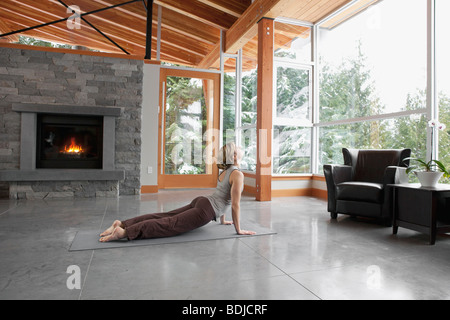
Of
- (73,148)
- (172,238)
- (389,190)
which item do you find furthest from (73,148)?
(389,190)

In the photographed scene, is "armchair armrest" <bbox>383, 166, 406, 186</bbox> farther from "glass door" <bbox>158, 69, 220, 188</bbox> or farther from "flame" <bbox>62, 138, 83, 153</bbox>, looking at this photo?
"flame" <bbox>62, 138, 83, 153</bbox>

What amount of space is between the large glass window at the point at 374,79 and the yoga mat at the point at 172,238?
2.47 metres

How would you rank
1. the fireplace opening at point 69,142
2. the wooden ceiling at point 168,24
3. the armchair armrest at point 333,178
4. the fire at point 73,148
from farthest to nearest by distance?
the wooden ceiling at point 168,24 < the fire at point 73,148 < the fireplace opening at point 69,142 < the armchair armrest at point 333,178

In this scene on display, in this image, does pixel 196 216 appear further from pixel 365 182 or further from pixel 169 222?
pixel 365 182

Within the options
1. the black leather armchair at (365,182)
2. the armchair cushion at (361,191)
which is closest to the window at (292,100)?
the black leather armchair at (365,182)

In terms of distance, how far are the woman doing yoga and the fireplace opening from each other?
9.42ft

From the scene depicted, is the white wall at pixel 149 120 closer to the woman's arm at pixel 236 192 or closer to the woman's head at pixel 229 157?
the woman's head at pixel 229 157

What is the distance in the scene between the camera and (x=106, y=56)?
5211 mm

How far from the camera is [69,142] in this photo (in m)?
5.05

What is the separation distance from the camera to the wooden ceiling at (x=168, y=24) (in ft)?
17.7

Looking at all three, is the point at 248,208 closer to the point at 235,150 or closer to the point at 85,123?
the point at 235,150

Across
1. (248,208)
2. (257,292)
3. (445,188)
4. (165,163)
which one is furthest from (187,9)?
(257,292)

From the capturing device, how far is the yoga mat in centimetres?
237

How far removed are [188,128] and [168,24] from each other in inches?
85.7
